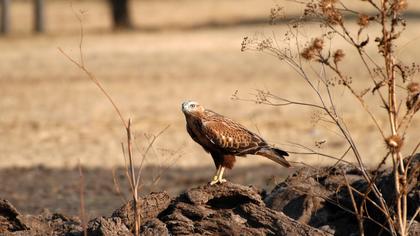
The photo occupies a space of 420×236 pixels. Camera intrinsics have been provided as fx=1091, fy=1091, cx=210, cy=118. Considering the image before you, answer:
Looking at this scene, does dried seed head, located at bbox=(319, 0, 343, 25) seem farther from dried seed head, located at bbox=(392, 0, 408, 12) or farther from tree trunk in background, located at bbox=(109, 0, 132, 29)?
tree trunk in background, located at bbox=(109, 0, 132, 29)

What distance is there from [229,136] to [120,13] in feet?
115

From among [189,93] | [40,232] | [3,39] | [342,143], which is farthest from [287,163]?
[3,39]

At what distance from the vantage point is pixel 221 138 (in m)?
6.95

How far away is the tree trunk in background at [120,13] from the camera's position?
4112cm

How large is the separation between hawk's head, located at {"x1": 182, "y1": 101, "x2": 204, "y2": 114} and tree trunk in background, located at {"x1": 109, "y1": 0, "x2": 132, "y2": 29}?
34.0m

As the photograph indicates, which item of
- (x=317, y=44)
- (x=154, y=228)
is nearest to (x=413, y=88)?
(x=317, y=44)

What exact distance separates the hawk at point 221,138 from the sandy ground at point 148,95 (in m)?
0.17

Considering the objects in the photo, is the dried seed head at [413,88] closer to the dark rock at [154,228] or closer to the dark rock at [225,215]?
the dark rock at [225,215]

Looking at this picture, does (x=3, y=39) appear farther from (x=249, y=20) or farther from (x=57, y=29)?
(x=249, y=20)

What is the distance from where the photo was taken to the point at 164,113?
1891 cm

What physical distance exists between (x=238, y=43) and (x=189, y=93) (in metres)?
10.6

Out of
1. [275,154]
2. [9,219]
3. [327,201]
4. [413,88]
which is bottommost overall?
[9,219]

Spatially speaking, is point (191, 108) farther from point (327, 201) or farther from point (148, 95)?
point (148, 95)

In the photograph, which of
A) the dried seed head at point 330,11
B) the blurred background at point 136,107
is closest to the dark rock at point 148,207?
the blurred background at point 136,107
